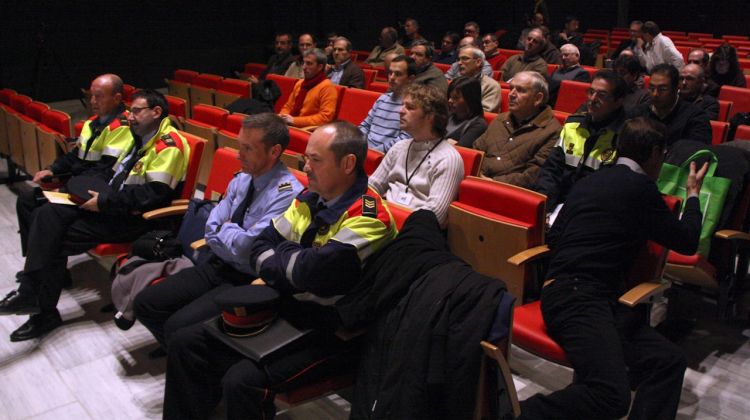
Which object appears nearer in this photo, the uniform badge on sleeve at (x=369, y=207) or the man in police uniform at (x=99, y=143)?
the uniform badge on sleeve at (x=369, y=207)

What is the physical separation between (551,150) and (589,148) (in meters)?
0.19

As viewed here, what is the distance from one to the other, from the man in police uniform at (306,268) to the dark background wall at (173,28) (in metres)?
6.72

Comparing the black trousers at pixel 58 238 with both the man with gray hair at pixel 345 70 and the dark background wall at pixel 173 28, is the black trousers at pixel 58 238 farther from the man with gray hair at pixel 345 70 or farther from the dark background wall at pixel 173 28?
the dark background wall at pixel 173 28

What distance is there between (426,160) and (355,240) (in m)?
0.94

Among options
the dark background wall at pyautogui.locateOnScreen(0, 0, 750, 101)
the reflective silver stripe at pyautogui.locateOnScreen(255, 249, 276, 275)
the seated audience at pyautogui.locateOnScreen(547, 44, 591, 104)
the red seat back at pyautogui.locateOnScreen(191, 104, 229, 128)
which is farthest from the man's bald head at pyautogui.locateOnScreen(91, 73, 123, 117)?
the dark background wall at pyautogui.locateOnScreen(0, 0, 750, 101)

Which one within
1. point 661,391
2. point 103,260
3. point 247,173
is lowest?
point 103,260

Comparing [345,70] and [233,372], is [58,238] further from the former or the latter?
[345,70]

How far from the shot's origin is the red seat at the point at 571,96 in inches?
200

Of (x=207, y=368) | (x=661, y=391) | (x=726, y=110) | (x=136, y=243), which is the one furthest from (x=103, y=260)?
(x=726, y=110)

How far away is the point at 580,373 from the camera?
6.54 ft

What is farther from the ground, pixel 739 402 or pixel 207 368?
pixel 207 368

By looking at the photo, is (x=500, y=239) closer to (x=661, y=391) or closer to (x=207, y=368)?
(x=661, y=391)

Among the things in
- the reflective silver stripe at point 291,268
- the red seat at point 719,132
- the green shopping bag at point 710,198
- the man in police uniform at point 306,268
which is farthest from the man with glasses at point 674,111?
the reflective silver stripe at point 291,268

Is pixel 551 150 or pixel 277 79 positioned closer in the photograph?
pixel 551 150
